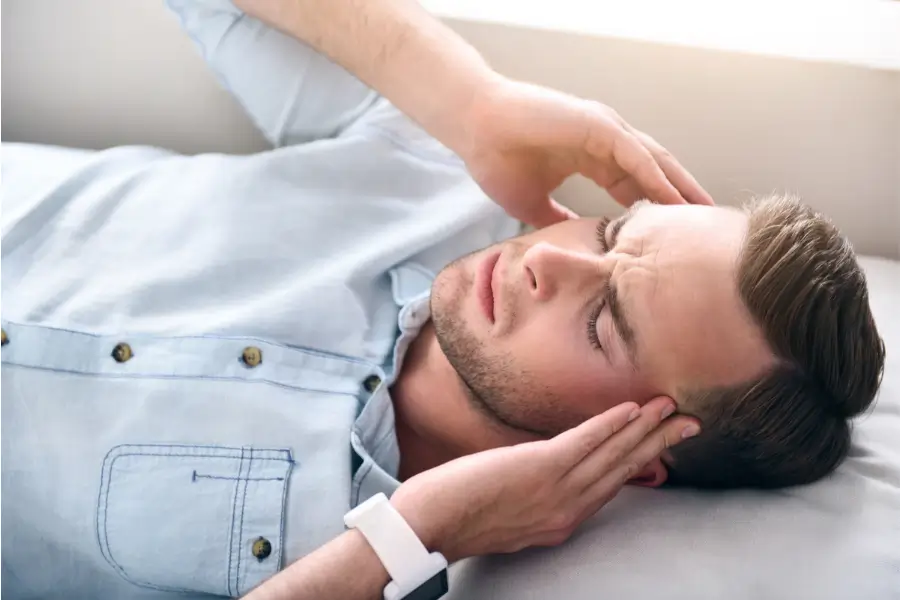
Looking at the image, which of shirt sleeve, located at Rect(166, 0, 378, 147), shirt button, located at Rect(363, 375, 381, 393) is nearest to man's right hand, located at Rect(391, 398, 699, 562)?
shirt button, located at Rect(363, 375, 381, 393)

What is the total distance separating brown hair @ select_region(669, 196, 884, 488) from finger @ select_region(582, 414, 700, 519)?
2 centimetres

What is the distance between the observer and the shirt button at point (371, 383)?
0.98m

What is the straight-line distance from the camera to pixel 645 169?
36.9 inches

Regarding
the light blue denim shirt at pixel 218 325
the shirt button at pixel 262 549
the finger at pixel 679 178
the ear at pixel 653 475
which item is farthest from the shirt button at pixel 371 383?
the finger at pixel 679 178

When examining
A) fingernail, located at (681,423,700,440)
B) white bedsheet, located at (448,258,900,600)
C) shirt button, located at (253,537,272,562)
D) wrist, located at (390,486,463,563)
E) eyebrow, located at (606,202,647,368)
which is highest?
eyebrow, located at (606,202,647,368)

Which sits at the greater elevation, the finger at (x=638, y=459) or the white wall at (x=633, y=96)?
the white wall at (x=633, y=96)

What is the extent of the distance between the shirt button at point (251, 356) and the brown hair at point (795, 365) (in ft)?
1.65

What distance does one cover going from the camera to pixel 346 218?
111 cm

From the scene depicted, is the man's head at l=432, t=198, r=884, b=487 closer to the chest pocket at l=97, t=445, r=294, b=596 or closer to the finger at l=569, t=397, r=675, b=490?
the finger at l=569, t=397, r=675, b=490

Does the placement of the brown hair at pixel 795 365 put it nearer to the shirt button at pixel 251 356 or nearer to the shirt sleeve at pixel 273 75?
the shirt button at pixel 251 356

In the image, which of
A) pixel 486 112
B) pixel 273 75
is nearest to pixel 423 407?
pixel 486 112

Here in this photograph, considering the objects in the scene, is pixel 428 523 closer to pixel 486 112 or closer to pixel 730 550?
pixel 730 550

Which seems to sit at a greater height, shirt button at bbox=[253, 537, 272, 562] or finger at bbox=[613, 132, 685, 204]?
finger at bbox=[613, 132, 685, 204]

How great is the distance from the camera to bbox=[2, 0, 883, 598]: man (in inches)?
31.4
